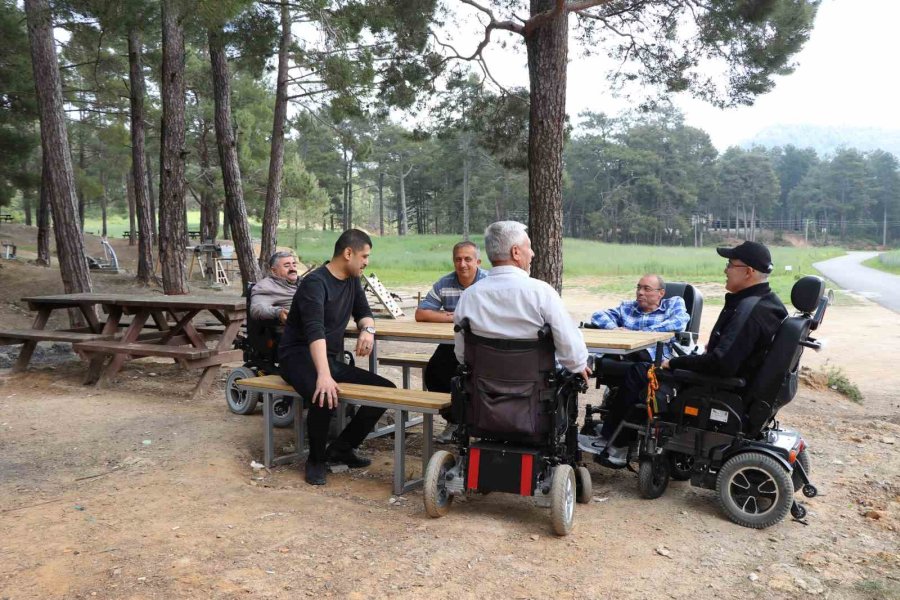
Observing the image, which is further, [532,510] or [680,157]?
[680,157]

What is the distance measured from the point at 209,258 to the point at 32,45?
12.2 metres

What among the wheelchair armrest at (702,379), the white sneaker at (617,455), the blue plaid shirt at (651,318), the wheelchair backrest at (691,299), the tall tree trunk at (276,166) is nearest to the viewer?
the wheelchair armrest at (702,379)

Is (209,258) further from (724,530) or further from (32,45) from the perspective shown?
(724,530)

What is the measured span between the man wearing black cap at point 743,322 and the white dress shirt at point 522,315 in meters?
0.72

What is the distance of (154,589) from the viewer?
2.45m

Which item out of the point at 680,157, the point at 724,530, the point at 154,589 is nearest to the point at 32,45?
the point at 154,589

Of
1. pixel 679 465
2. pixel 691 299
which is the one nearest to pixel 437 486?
pixel 679 465

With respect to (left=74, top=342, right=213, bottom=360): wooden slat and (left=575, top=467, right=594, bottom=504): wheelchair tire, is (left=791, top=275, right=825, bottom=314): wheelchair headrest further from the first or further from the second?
(left=74, top=342, right=213, bottom=360): wooden slat

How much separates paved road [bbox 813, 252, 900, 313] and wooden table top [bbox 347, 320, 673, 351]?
16425 mm

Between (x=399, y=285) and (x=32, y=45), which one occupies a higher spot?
(x=32, y=45)

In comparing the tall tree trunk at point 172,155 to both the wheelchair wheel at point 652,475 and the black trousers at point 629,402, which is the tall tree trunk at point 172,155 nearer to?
the black trousers at point 629,402

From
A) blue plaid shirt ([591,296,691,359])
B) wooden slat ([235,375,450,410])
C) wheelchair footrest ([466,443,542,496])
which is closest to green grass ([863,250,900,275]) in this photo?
blue plaid shirt ([591,296,691,359])

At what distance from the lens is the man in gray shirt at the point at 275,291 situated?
506 centimetres

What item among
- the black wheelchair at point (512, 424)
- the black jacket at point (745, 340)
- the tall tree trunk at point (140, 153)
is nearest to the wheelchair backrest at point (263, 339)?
the black wheelchair at point (512, 424)
